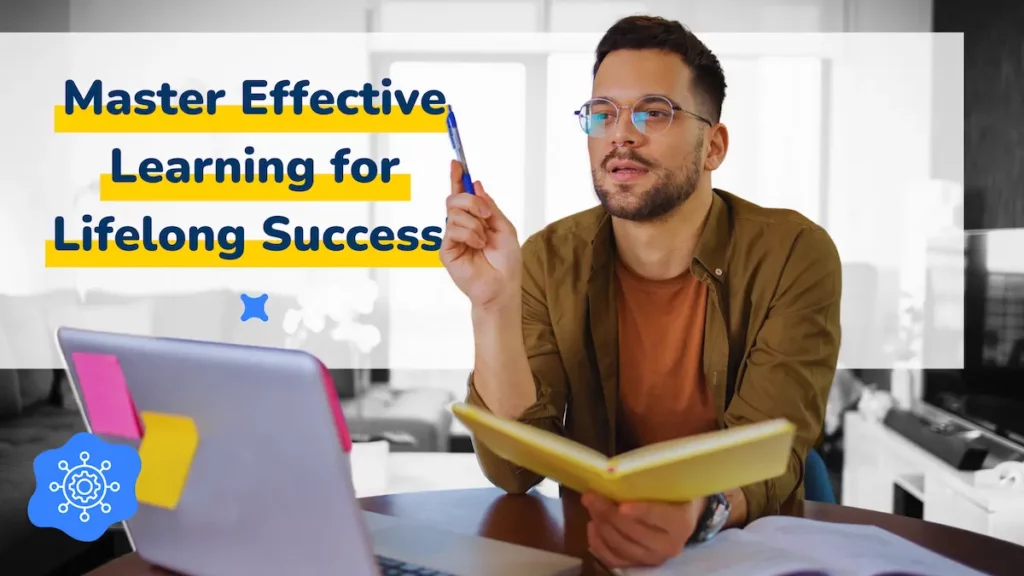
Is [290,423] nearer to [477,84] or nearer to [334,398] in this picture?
[334,398]

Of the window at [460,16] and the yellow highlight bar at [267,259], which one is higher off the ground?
the window at [460,16]

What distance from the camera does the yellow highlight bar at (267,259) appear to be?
171 inches

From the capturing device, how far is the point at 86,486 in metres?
0.85

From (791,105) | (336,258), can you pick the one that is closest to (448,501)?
(336,258)

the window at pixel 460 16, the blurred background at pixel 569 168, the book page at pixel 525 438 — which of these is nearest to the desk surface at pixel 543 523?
the book page at pixel 525 438

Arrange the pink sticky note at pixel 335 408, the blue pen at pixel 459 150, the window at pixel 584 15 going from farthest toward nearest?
the window at pixel 584 15 < the blue pen at pixel 459 150 < the pink sticky note at pixel 335 408

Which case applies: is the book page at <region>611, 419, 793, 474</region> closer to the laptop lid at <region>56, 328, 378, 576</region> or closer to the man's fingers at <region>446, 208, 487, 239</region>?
the laptop lid at <region>56, 328, 378, 576</region>

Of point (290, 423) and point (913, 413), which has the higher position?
point (290, 423)

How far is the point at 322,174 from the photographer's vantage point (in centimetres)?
435

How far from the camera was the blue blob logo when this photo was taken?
84 centimetres

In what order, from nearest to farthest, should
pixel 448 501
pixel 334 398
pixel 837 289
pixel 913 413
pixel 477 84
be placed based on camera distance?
pixel 334 398, pixel 448 501, pixel 837 289, pixel 913 413, pixel 477 84

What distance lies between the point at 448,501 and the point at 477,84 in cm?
325

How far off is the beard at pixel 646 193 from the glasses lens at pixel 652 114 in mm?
53

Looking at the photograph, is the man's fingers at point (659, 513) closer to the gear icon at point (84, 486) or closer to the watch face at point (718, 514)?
the watch face at point (718, 514)
